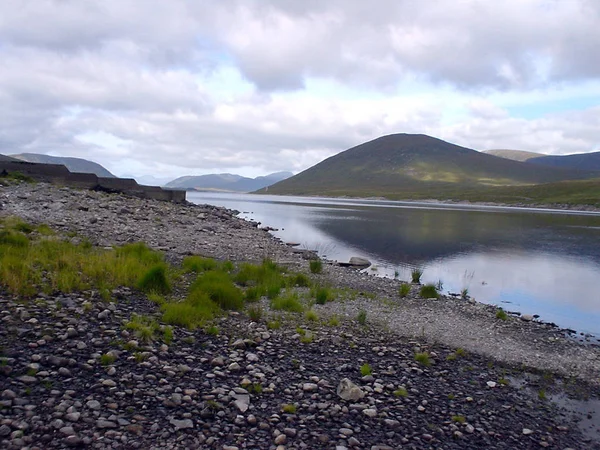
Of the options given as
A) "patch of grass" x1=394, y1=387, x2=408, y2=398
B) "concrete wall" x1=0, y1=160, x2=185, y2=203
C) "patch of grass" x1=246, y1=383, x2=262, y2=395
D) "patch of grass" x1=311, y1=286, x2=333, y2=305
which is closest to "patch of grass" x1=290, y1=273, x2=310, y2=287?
"patch of grass" x1=311, y1=286, x2=333, y2=305

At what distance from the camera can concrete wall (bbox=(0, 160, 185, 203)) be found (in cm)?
3672

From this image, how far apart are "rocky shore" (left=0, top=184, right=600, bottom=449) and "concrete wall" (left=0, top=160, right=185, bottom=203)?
31.0 meters

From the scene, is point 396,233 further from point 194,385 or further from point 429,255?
point 194,385

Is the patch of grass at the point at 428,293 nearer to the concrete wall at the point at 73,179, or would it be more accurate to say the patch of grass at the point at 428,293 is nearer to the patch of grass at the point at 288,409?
the patch of grass at the point at 288,409

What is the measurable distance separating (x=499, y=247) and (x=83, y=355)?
42.0m

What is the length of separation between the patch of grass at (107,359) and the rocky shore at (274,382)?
0.02 meters

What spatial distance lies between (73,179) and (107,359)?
3552 centimetres

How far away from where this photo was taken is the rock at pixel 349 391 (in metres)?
7.85

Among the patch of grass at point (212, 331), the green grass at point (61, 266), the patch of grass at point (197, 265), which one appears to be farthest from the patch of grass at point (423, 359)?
the patch of grass at point (197, 265)

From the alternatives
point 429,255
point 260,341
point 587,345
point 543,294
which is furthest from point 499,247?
point 260,341

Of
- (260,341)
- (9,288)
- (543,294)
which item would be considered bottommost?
(543,294)

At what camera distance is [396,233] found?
52.3m

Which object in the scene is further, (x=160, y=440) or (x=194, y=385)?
(x=194, y=385)

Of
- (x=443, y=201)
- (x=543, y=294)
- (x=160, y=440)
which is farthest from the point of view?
(x=443, y=201)
